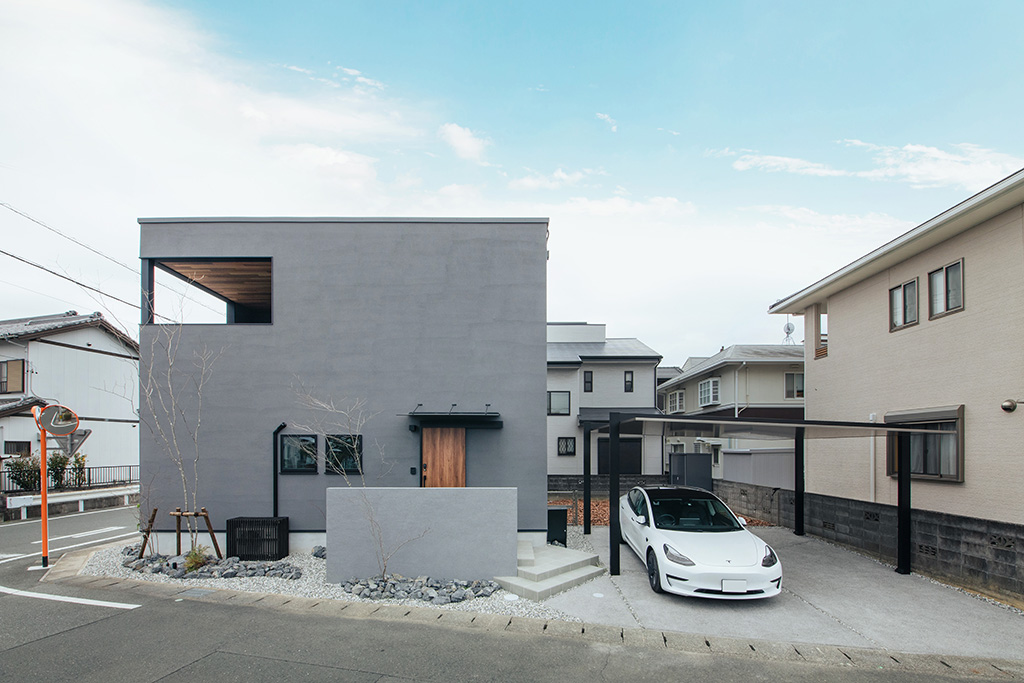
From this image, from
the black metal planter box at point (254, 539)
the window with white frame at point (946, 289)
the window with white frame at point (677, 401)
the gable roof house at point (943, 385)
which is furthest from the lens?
the window with white frame at point (677, 401)

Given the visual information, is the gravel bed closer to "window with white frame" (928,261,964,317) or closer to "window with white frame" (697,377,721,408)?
"window with white frame" (928,261,964,317)

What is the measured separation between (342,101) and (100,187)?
16.8 feet

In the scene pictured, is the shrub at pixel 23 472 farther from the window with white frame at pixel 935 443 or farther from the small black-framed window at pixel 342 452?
the window with white frame at pixel 935 443

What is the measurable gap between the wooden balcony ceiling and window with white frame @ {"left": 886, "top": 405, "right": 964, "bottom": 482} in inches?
442

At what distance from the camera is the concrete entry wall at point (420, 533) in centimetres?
749

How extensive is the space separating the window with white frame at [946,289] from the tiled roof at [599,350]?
12.9m

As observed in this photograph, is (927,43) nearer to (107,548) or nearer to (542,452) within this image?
(542,452)

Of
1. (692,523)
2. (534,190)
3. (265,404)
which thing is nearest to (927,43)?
(534,190)

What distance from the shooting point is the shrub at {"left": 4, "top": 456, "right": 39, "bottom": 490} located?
1571cm

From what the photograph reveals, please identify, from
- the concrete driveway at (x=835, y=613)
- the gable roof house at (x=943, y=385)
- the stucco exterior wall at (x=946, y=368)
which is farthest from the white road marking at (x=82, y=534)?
the stucco exterior wall at (x=946, y=368)

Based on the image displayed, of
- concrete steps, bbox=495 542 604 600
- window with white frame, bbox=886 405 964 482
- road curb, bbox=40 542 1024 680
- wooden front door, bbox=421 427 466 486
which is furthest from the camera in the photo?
wooden front door, bbox=421 427 466 486

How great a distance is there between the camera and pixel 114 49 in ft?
30.9

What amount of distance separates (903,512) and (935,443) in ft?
4.07

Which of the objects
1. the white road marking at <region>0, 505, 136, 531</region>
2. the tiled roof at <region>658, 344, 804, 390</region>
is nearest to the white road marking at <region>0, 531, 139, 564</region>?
the white road marking at <region>0, 505, 136, 531</region>
